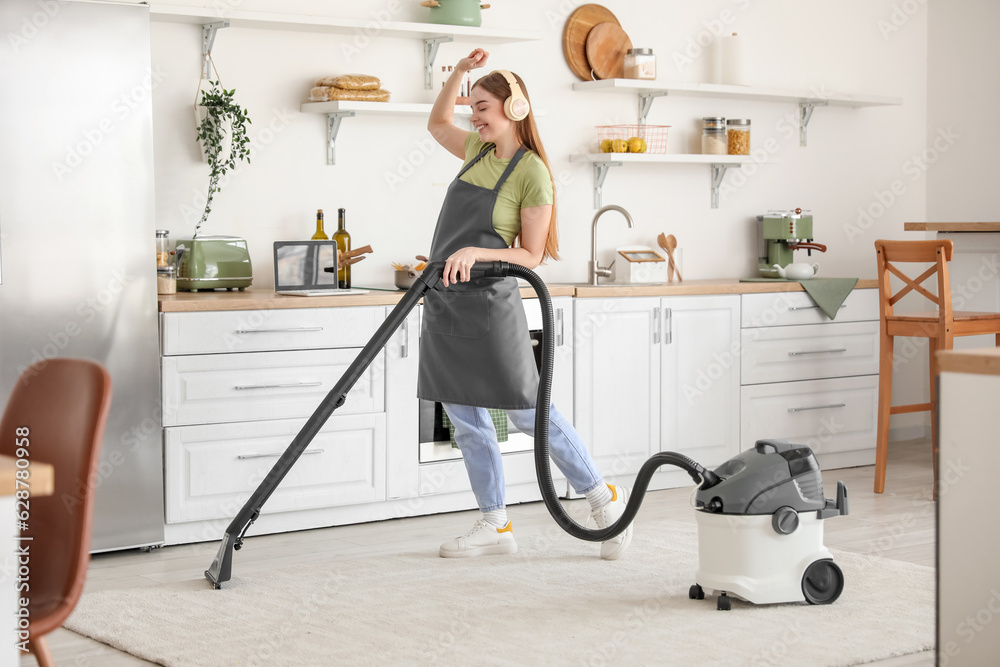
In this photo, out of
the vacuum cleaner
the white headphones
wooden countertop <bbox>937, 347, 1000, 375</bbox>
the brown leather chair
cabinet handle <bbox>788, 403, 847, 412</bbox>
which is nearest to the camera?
the brown leather chair

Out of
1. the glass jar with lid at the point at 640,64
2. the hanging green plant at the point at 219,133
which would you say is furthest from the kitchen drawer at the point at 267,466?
the glass jar with lid at the point at 640,64

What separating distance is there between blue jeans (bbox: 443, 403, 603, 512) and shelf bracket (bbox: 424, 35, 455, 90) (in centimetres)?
156

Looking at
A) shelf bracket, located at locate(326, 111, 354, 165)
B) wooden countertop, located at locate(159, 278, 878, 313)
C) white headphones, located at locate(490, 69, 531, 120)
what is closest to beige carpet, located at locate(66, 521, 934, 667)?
wooden countertop, located at locate(159, 278, 878, 313)

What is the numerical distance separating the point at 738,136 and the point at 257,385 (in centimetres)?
248

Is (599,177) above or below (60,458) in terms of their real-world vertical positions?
above

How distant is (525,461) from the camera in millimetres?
4152

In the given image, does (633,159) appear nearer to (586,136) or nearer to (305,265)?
(586,136)

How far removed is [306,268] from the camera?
12.8 ft

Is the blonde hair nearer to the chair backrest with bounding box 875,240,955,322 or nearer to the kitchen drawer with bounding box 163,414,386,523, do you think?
the kitchen drawer with bounding box 163,414,386,523

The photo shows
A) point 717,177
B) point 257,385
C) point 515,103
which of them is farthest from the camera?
point 717,177

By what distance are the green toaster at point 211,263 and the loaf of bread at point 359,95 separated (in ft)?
2.05

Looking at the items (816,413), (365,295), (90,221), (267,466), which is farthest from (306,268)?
(816,413)

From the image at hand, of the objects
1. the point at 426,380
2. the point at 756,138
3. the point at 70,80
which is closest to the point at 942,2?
the point at 756,138

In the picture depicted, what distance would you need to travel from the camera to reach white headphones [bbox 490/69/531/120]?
3.11 m
